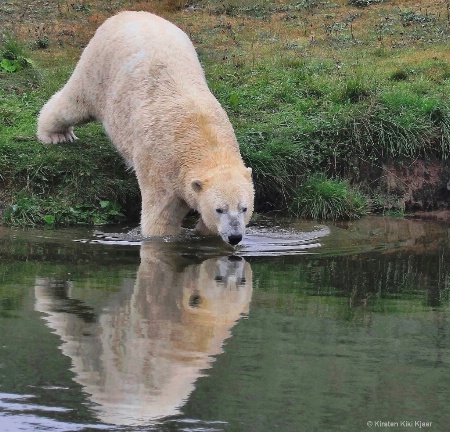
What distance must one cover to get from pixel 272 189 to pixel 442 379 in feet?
18.0

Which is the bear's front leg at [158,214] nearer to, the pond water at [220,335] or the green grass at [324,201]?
the pond water at [220,335]

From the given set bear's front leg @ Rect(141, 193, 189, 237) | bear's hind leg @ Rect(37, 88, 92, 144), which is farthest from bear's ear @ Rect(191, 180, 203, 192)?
bear's hind leg @ Rect(37, 88, 92, 144)

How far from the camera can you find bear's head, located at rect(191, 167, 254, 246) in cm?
782

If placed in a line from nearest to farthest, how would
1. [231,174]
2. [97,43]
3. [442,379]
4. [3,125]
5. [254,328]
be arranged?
[442,379]
[254,328]
[231,174]
[97,43]
[3,125]

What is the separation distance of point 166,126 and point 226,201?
104 cm

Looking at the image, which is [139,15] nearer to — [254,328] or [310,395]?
[254,328]

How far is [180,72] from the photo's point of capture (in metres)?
8.88

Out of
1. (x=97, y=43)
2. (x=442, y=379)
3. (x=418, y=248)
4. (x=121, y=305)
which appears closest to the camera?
(x=442, y=379)

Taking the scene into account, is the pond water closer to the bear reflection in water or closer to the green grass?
the bear reflection in water

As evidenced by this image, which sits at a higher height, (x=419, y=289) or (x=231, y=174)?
(x=231, y=174)

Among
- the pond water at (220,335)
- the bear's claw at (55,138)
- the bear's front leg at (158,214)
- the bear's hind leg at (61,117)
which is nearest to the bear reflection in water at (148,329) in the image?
the pond water at (220,335)

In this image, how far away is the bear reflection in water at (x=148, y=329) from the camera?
435 cm

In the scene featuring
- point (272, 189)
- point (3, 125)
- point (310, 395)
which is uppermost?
point (3, 125)

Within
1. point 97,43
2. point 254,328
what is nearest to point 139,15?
point 97,43
